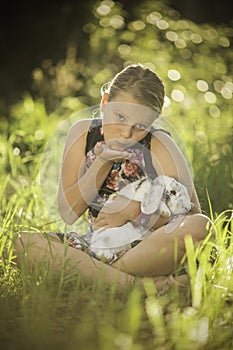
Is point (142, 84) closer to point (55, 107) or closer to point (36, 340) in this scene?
point (36, 340)

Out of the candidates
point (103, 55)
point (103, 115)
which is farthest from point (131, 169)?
point (103, 55)

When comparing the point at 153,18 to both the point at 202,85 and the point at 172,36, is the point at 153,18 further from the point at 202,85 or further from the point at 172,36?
the point at 202,85

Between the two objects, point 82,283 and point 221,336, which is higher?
point 221,336

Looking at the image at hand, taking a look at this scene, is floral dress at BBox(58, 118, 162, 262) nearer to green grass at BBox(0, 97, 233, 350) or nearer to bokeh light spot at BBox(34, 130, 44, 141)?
green grass at BBox(0, 97, 233, 350)

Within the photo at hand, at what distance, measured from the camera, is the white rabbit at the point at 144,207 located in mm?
2777

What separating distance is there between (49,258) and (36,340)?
0.66 meters

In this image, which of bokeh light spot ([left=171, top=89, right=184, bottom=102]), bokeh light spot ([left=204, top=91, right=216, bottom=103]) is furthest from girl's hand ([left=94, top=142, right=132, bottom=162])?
bokeh light spot ([left=171, top=89, right=184, bottom=102])

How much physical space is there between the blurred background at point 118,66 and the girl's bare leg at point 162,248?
Result: 0.97 metres

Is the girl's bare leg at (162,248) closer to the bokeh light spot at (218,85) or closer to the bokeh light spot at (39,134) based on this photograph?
the bokeh light spot at (39,134)

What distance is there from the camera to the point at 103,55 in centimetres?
621

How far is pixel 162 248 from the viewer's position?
2.70 metres

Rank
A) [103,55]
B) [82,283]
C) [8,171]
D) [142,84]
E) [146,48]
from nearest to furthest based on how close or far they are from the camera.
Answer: [82,283] → [142,84] → [8,171] → [146,48] → [103,55]

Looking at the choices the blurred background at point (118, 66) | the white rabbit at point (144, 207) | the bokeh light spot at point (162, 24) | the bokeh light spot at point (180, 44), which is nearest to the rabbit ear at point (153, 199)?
the white rabbit at point (144, 207)

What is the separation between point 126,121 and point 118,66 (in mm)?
3076
